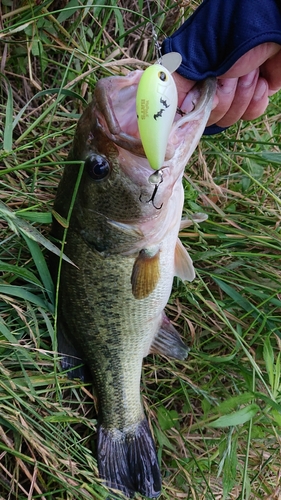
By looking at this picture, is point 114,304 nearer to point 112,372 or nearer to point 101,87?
point 112,372

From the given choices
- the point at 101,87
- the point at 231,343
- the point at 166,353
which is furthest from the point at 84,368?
the point at 101,87

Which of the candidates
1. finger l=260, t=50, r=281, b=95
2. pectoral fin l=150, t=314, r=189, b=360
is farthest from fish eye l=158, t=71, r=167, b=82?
pectoral fin l=150, t=314, r=189, b=360

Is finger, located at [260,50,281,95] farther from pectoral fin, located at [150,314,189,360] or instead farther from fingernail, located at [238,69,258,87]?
pectoral fin, located at [150,314,189,360]

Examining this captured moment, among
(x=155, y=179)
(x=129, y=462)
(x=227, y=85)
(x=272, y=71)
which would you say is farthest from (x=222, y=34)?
Answer: (x=129, y=462)

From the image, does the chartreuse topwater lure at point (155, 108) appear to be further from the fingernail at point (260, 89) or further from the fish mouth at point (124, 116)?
the fingernail at point (260, 89)

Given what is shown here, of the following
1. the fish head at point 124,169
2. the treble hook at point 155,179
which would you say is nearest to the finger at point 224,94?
the fish head at point 124,169

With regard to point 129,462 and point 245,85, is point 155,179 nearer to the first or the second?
point 245,85
